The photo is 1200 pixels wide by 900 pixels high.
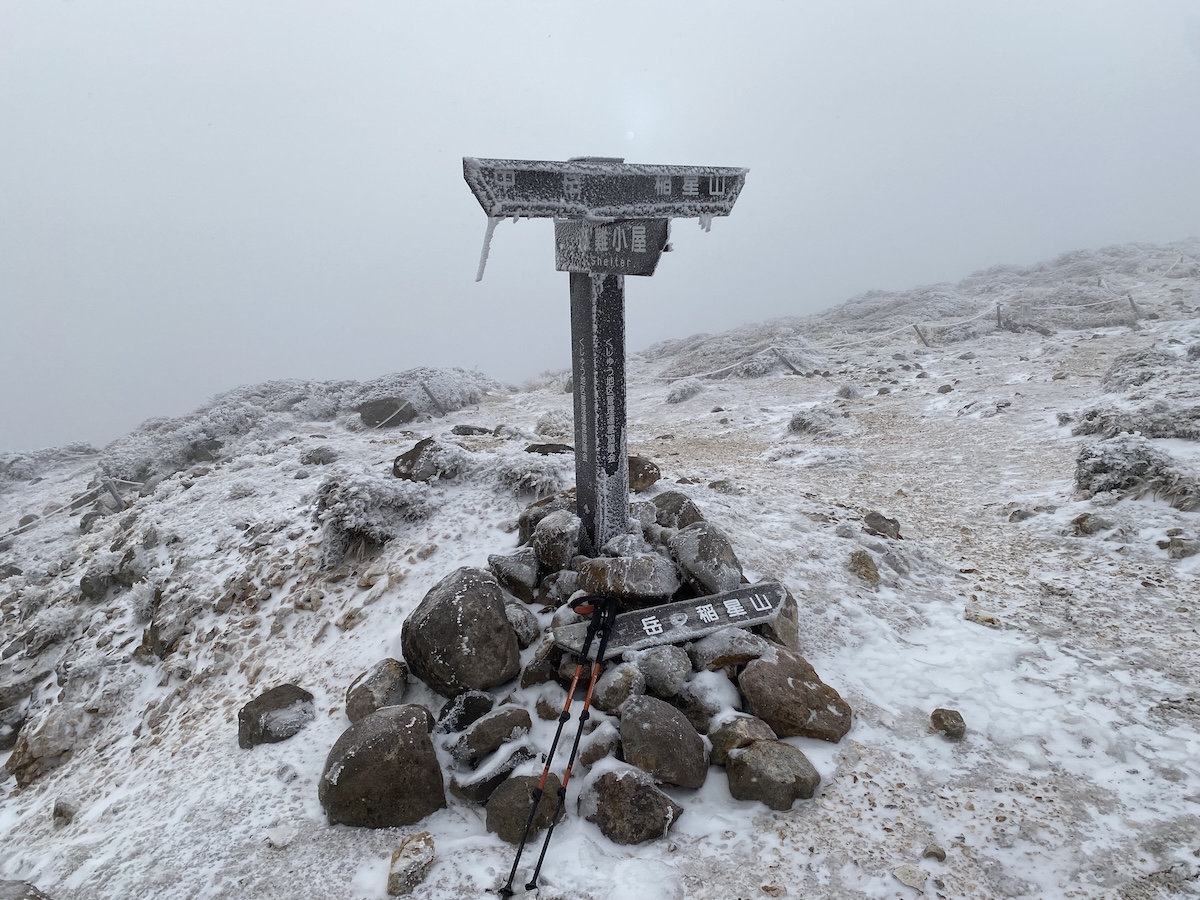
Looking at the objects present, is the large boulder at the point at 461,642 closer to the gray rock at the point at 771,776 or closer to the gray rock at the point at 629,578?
the gray rock at the point at 629,578

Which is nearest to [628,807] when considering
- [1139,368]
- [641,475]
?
[641,475]

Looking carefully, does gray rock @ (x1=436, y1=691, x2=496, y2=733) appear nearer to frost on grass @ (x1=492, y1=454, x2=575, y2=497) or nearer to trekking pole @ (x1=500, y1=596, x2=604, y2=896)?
trekking pole @ (x1=500, y1=596, x2=604, y2=896)

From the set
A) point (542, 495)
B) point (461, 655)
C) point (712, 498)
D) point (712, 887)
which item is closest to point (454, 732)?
point (461, 655)

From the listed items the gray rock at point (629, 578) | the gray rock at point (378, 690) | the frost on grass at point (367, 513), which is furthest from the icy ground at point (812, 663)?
the gray rock at point (629, 578)

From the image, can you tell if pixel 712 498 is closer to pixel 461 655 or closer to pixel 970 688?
pixel 970 688

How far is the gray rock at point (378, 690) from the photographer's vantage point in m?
4.34

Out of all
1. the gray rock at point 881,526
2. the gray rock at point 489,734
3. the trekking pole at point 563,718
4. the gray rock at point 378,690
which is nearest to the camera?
the trekking pole at point 563,718

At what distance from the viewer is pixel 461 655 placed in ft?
13.9

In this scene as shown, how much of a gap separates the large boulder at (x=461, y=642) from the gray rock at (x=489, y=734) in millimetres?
366

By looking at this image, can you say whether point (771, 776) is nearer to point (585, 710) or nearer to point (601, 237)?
point (585, 710)

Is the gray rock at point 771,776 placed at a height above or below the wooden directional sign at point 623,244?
below

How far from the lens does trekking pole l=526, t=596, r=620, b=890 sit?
3055 mm

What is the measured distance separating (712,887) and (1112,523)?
6.49 metres

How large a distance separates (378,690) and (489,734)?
1119 mm
